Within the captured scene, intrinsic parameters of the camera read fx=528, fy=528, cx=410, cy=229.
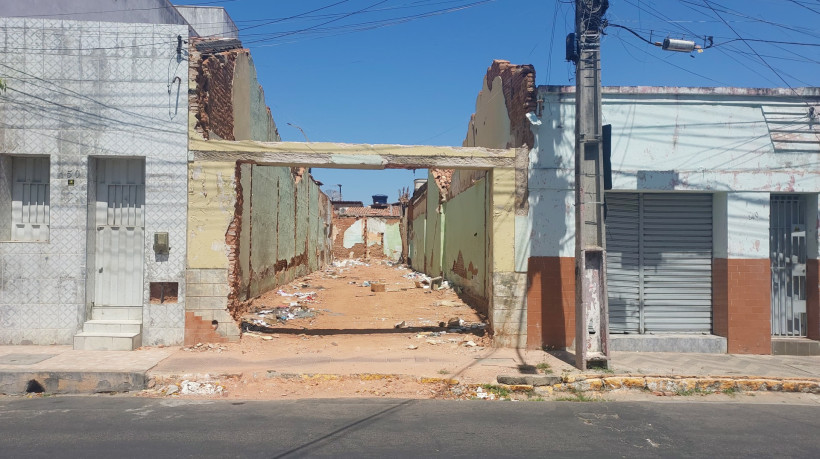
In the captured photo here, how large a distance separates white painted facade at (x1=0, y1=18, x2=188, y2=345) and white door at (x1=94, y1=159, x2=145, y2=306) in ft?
0.61

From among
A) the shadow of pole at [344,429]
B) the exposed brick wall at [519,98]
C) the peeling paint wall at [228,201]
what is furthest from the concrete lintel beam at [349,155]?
the shadow of pole at [344,429]

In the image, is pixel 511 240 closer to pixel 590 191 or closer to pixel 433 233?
pixel 590 191

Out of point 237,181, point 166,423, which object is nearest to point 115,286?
point 237,181

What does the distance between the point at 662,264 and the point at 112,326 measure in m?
9.26

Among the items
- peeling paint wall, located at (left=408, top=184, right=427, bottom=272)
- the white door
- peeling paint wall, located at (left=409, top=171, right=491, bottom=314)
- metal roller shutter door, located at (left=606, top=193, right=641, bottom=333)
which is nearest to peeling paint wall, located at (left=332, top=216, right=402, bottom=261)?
peeling paint wall, located at (left=408, top=184, right=427, bottom=272)

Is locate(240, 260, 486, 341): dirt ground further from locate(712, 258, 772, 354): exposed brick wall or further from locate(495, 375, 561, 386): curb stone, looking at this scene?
locate(712, 258, 772, 354): exposed brick wall

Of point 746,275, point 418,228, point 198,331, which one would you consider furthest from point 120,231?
point 418,228

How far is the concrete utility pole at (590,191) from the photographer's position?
7754mm

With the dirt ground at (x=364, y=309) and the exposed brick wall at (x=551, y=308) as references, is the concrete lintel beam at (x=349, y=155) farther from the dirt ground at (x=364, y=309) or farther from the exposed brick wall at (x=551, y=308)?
the dirt ground at (x=364, y=309)

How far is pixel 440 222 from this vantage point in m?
20.3

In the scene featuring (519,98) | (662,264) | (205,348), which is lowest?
(205,348)

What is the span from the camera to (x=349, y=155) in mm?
8820

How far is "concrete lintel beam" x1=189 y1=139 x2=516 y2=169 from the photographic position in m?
8.64

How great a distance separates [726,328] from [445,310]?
6.31 metres
